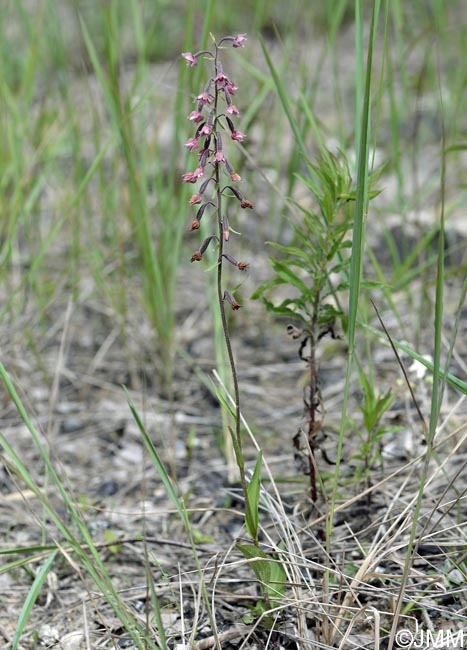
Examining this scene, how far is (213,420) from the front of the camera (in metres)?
2.18

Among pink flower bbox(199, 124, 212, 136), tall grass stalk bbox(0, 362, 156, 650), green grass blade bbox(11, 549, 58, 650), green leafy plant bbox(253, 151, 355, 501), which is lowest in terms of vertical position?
green grass blade bbox(11, 549, 58, 650)

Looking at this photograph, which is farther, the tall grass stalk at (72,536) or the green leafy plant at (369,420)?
the green leafy plant at (369,420)

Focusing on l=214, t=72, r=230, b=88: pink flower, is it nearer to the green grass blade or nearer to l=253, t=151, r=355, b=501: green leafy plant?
l=253, t=151, r=355, b=501: green leafy plant

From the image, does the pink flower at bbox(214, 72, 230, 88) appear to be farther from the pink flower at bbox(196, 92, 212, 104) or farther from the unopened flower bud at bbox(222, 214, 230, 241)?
the unopened flower bud at bbox(222, 214, 230, 241)

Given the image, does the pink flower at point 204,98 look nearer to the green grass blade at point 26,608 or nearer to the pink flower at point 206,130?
the pink flower at point 206,130

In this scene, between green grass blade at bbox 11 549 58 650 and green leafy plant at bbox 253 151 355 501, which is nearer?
green grass blade at bbox 11 549 58 650

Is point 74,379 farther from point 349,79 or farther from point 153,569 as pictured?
point 349,79

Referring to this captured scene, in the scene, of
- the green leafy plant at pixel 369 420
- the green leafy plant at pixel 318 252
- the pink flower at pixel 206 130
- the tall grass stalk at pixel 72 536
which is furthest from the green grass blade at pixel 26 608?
the pink flower at pixel 206 130

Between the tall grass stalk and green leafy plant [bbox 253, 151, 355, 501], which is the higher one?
green leafy plant [bbox 253, 151, 355, 501]

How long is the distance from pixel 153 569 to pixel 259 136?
9.67 ft

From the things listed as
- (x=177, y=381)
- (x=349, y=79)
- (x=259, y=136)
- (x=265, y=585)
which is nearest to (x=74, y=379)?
(x=177, y=381)

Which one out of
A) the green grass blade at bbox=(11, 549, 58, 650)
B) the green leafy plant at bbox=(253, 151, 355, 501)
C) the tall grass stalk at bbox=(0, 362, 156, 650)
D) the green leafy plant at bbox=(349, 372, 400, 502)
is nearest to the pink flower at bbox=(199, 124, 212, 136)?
the green leafy plant at bbox=(253, 151, 355, 501)

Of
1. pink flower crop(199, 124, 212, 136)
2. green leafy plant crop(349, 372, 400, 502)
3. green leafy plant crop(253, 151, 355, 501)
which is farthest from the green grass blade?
pink flower crop(199, 124, 212, 136)

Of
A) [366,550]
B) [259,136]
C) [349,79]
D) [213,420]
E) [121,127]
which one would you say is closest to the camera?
[366,550]
